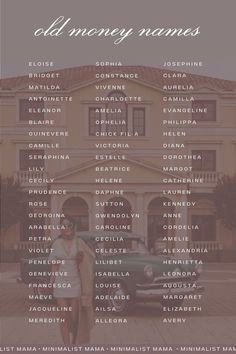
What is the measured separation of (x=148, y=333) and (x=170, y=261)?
2.38 metres

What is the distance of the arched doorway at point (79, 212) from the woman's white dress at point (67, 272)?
8.17 m

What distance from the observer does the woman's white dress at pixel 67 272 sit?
28.8ft

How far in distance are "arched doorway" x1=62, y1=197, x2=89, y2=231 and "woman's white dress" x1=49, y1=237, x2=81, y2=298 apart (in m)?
8.17

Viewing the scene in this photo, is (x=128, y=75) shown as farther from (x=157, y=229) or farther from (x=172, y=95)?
(x=157, y=229)

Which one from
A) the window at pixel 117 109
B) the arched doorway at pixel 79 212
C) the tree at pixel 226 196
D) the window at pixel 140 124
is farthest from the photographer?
the tree at pixel 226 196

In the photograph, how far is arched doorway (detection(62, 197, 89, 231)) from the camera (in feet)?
59.8

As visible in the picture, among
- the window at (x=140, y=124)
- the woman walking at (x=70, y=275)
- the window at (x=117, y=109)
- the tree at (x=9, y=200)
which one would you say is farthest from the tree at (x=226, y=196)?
the woman walking at (x=70, y=275)

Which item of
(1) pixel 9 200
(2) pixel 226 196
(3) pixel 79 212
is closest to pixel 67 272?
(3) pixel 79 212

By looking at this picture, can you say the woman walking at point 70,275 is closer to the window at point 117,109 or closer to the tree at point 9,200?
the window at point 117,109

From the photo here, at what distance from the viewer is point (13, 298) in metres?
17.8

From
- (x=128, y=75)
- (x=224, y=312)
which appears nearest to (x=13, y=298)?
(x=224, y=312)

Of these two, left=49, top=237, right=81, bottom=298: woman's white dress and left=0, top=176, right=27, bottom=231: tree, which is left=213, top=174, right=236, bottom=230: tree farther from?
left=49, top=237, right=81, bottom=298: woman's white dress

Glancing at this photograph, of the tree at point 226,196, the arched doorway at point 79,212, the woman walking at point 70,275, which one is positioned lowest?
the woman walking at point 70,275

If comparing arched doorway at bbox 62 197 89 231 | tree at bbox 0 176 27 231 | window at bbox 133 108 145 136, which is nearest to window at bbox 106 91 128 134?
window at bbox 133 108 145 136
